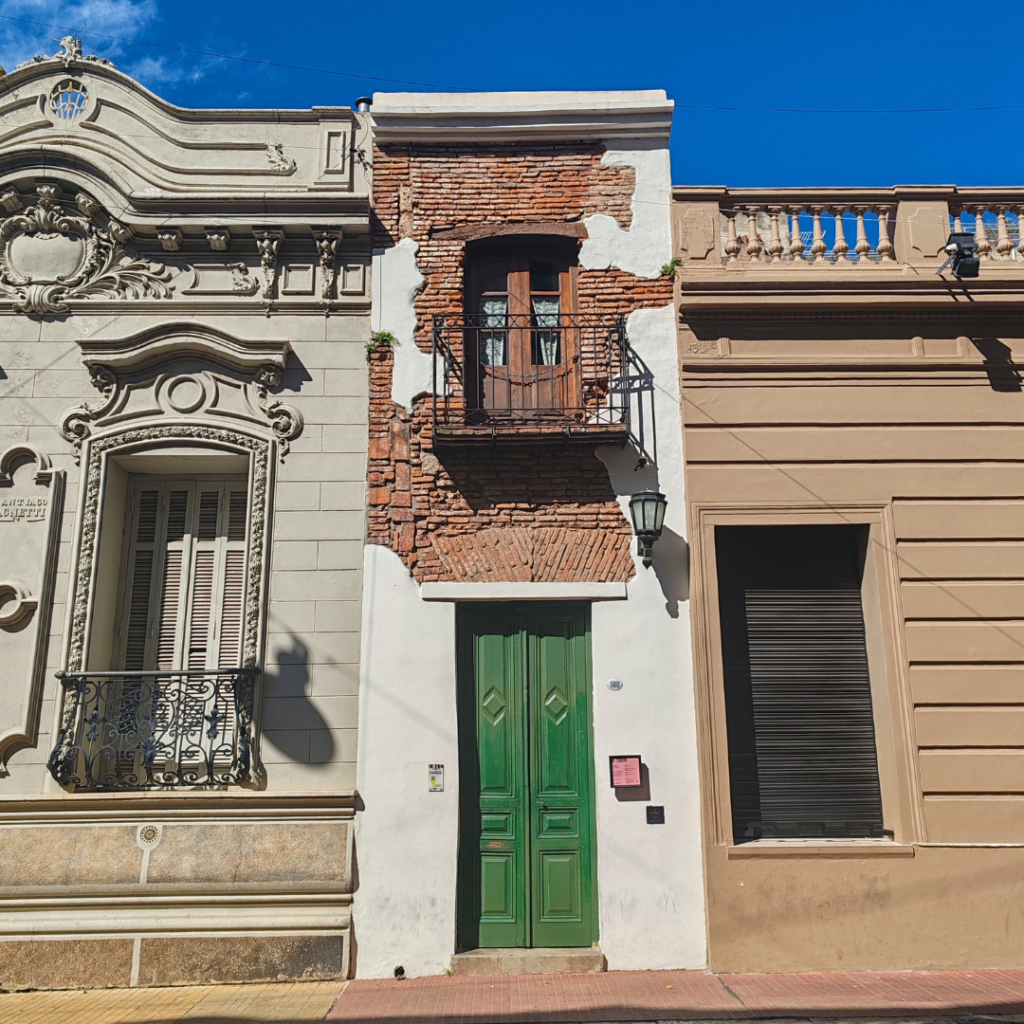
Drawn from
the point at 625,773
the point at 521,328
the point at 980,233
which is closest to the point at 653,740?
the point at 625,773

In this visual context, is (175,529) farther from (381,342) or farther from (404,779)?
(404,779)

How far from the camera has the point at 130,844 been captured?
7480 mm

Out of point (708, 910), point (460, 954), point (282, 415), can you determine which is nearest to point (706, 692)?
point (708, 910)

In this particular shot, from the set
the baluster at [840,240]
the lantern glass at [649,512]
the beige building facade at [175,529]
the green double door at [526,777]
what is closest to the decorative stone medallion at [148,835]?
the beige building facade at [175,529]

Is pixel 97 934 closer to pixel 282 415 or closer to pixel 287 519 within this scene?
pixel 287 519

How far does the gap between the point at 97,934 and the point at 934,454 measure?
854 cm

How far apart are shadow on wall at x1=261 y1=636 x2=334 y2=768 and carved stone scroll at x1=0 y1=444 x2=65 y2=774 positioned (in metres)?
2.05

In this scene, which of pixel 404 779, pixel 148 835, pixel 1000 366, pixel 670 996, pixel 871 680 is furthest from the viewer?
pixel 1000 366

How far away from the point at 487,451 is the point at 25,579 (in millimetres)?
4441

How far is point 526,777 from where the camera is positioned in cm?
779

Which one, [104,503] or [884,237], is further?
[884,237]

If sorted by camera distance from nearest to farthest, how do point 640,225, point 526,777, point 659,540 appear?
point 526,777 → point 659,540 → point 640,225

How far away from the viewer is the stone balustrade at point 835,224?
8.70 m

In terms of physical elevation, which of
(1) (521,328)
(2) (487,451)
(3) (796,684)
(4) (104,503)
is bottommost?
(3) (796,684)
